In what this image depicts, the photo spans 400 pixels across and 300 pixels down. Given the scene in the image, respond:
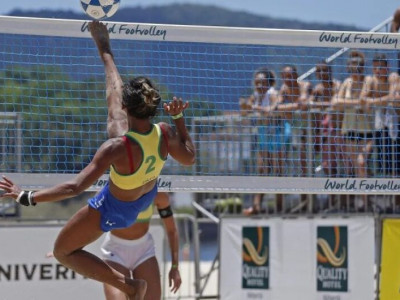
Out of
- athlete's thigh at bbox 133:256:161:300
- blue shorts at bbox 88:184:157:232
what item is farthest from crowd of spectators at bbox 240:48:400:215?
blue shorts at bbox 88:184:157:232

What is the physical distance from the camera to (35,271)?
10.7 m

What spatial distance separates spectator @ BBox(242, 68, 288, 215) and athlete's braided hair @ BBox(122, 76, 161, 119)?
3066 mm

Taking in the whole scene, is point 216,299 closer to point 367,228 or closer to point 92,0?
point 367,228

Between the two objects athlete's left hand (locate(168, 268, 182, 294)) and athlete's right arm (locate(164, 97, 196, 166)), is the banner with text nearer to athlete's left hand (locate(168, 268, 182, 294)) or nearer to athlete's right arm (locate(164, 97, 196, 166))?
athlete's left hand (locate(168, 268, 182, 294))

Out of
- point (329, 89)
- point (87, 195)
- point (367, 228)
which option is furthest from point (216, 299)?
point (87, 195)

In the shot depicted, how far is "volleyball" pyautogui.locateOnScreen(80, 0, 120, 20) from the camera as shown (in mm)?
7668

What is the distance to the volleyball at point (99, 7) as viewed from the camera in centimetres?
767

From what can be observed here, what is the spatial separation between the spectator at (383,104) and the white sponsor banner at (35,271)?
3.22 meters

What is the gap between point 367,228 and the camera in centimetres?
1105

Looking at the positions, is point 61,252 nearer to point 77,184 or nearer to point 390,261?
point 77,184

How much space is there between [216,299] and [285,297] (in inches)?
39.2

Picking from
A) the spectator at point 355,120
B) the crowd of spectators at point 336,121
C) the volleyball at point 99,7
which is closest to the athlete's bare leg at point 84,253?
the volleyball at point 99,7

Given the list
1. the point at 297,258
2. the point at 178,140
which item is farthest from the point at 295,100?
the point at 178,140

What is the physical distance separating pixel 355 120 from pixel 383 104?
396 mm
